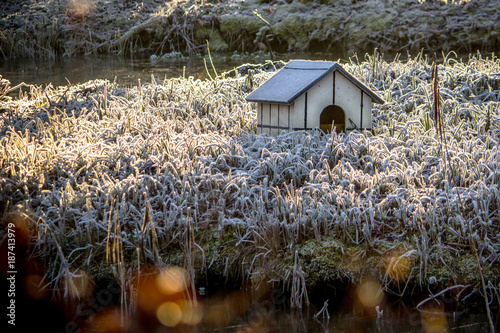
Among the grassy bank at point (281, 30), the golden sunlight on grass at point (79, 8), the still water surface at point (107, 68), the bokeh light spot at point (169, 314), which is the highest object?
the golden sunlight on grass at point (79, 8)

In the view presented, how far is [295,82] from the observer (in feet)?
16.8

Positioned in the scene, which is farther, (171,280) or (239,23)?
(239,23)

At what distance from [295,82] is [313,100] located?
221 millimetres

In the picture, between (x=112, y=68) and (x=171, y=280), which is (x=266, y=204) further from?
(x=112, y=68)

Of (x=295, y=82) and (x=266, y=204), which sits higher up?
(x=295, y=82)

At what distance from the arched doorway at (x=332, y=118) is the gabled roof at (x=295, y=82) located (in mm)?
305

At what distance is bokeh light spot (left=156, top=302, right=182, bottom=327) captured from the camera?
10.8 ft

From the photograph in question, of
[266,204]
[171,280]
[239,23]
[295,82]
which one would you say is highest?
[239,23]

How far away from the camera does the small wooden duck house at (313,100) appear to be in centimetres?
501

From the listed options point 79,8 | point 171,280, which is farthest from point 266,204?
point 79,8

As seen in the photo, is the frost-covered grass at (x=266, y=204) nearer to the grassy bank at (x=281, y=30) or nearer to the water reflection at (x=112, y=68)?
the water reflection at (x=112, y=68)

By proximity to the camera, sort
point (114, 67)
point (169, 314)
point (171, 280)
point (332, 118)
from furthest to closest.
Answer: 1. point (114, 67)
2. point (332, 118)
3. point (171, 280)
4. point (169, 314)

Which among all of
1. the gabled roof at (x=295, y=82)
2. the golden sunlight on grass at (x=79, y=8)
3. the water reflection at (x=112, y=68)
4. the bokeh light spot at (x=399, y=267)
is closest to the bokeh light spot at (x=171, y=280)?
the bokeh light spot at (x=399, y=267)

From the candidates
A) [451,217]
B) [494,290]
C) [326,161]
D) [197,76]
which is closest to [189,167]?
[326,161]
